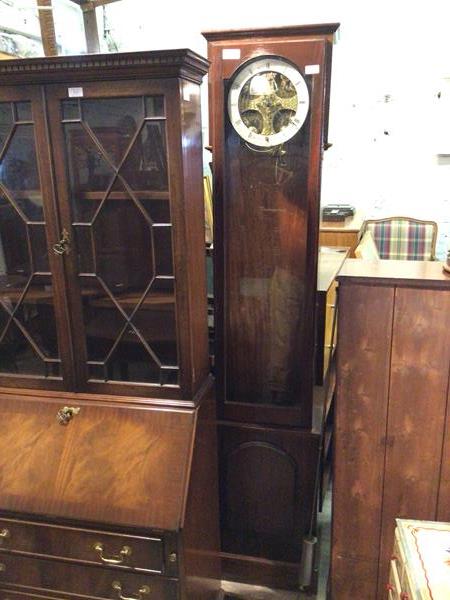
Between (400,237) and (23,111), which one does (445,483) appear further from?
(400,237)

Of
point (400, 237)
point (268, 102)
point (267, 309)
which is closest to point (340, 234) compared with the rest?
point (400, 237)

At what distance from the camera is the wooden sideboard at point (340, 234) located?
3.30 metres

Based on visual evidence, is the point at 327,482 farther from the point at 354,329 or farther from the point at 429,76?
the point at 429,76

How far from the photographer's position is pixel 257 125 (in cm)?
152

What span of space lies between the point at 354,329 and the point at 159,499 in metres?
0.71

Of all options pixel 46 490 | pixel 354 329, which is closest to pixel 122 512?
pixel 46 490


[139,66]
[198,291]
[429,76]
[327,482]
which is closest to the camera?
[139,66]

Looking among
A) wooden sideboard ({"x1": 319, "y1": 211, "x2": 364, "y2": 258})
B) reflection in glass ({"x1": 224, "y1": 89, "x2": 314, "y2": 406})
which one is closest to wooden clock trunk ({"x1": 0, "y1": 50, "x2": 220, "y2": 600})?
reflection in glass ({"x1": 224, "y1": 89, "x2": 314, "y2": 406})

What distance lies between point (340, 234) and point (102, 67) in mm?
2416

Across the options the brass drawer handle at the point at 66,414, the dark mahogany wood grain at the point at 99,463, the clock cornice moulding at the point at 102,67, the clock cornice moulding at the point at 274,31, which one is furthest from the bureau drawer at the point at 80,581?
the clock cornice moulding at the point at 274,31

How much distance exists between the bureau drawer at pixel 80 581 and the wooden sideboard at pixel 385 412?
572mm

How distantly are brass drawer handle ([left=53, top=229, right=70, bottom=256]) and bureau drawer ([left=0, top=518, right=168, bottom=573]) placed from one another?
76 centimetres

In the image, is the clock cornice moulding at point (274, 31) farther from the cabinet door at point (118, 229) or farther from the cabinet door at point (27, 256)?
the cabinet door at point (27, 256)

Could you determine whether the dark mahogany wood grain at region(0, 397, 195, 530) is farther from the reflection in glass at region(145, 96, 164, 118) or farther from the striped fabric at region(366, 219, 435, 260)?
the striped fabric at region(366, 219, 435, 260)
